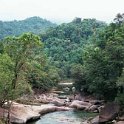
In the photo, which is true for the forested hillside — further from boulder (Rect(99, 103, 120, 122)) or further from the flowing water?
boulder (Rect(99, 103, 120, 122))

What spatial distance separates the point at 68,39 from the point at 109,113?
104760 millimetres

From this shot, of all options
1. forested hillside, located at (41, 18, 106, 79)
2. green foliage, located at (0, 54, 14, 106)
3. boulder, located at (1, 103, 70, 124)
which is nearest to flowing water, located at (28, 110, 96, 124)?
boulder, located at (1, 103, 70, 124)

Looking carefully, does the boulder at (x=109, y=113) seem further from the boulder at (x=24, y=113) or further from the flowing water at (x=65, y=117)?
the boulder at (x=24, y=113)

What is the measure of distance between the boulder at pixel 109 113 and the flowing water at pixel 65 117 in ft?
11.1

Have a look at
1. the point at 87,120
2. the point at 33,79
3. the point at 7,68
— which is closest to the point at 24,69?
the point at 7,68

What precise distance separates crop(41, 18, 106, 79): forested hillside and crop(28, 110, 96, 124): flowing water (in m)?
64.8

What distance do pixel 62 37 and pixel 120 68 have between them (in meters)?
99.9

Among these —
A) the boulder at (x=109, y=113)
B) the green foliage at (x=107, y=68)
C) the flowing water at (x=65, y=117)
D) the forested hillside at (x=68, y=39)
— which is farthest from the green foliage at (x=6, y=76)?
the forested hillside at (x=68, y=39)

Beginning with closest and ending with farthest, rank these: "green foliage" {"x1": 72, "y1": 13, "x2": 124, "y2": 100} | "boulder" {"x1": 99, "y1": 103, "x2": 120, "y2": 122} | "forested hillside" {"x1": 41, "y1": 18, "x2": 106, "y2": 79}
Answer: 1. "boulder" {"x1": 99, "y1": 103, "x2": 120, "y2": 122}
2. "green foliage" {"x1": 72, "y1": 13, "x2": 124, "y2": 100}
3. "forested hillside" {"x1": 41, "y1": 18, "x2": 106, "y2": 79}

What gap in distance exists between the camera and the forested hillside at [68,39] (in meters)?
129

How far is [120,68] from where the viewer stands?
171 feet

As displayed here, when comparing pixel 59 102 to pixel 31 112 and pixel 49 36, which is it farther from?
pixel 49 36

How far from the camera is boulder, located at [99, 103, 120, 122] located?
4520cm

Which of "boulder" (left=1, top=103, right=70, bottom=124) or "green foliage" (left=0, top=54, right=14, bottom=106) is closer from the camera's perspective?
→ "green foliage" (left=0, top=54, right=14, bottom=106)
